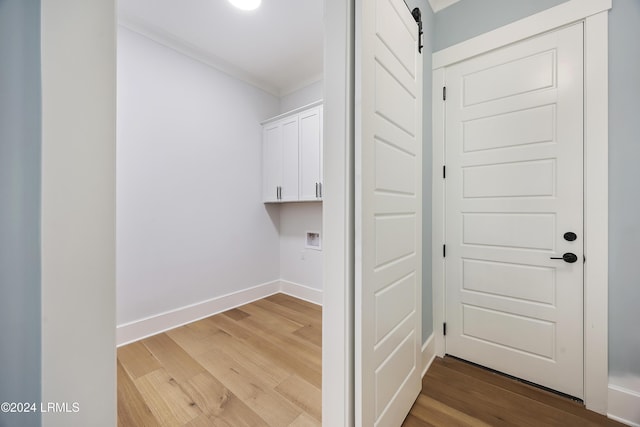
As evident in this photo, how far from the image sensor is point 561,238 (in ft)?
5.26

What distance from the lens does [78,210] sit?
1.37 ft

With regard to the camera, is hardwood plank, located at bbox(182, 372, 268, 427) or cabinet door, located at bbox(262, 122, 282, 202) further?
cabinet door, located at bbox(262, 122, 282, 202)

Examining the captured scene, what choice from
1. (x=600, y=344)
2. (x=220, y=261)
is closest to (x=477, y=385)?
(x=600, y=344)

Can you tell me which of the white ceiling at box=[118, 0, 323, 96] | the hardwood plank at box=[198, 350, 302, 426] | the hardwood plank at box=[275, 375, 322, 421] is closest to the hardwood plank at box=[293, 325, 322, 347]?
the hardwood plank at box=[275, 375, 322, 421]

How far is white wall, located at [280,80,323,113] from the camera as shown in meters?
3.21

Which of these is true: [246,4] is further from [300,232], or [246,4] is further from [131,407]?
[131,407]

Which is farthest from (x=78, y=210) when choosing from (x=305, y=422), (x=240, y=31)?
(x=240, y=31)

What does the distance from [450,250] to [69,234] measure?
220 cm

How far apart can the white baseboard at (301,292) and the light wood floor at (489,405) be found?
1605 millimetres

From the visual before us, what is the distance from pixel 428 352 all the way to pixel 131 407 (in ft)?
6.77

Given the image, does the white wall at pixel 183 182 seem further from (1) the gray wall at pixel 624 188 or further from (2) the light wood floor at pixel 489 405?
(1) the gray wall at pixel 624 188

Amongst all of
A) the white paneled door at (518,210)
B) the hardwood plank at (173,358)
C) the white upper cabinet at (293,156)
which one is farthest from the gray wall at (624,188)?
the hardwood plank at (173,358)

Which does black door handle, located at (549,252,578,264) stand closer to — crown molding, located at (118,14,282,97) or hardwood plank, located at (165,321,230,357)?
hardwood plank, located at (165,321,230,357)

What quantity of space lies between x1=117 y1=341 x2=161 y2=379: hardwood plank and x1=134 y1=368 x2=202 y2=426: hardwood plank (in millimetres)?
83
